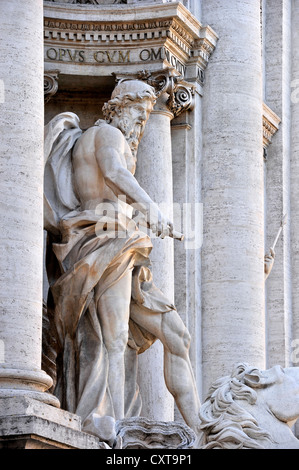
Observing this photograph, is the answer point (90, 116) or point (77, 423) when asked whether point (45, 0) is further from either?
point (77, 423)

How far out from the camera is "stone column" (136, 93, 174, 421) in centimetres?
1622

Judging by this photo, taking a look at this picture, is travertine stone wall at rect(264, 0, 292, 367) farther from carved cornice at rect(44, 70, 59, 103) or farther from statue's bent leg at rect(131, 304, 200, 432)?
statue's bent leg at rect(131, 304, 200, 432)

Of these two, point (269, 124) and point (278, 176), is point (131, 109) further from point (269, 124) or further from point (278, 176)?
Result: point (278, 176)

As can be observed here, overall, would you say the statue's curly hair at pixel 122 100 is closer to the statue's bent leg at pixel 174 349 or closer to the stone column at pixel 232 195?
the statue's bent leg at pixel 174 349

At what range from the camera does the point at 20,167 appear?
12602 mm

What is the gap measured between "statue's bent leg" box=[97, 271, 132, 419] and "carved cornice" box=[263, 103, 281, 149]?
241 inches

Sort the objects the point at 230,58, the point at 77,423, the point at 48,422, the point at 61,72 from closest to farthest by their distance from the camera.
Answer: the point at 48,422
the point at 77,423
the point at 61,72
the point at 230,58

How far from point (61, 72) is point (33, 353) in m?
5.39

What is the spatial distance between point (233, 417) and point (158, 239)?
6.57m

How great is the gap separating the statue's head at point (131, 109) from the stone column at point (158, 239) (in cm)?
187

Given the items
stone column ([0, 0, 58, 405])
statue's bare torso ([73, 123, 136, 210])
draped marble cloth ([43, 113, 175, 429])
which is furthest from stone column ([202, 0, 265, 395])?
stone column ([0, 0, 58, 405])

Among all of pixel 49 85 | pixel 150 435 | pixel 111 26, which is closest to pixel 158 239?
pixel 49 85

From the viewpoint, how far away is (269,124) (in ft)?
67.1

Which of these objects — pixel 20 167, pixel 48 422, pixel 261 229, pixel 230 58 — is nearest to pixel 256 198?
pixel 261 229
